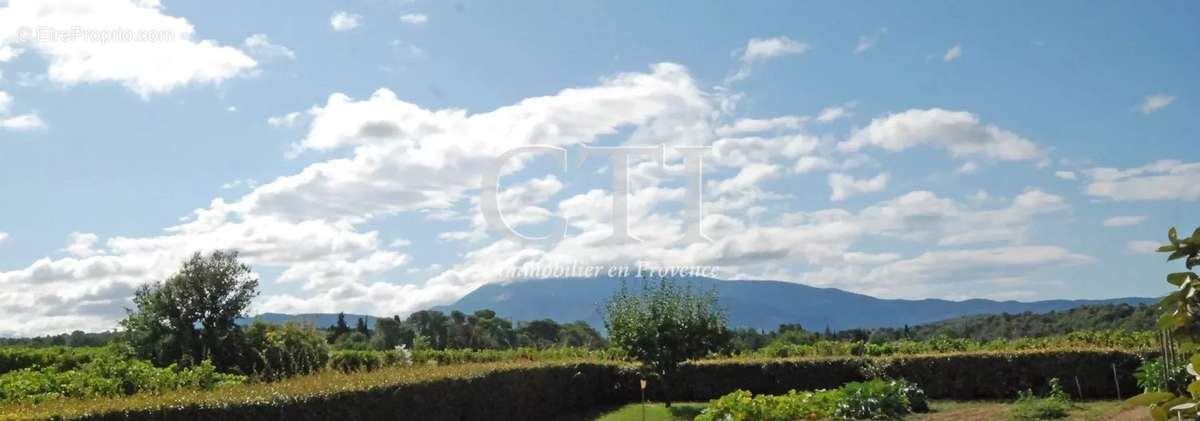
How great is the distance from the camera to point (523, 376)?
744 inches

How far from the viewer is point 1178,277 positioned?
7.86ft

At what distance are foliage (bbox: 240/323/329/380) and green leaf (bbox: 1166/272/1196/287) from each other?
21504 millimetres

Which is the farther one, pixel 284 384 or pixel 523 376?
pixel 523 376

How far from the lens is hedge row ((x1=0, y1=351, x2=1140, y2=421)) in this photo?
1112 cm

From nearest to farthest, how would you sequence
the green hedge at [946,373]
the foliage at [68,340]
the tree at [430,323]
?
the green hedge at [946,373] < the foliage at [68,340] < the tree at [430,323]

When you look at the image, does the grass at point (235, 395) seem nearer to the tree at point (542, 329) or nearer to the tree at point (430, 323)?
the tree at point (430, 323)

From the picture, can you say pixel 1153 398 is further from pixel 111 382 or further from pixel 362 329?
pixel 362 329

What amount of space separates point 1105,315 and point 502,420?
109 feet

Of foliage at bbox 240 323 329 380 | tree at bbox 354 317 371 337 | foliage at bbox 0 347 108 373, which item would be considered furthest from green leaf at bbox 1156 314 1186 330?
tree at bbox 354 317 371 337

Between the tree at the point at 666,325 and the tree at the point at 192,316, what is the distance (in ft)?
30.7

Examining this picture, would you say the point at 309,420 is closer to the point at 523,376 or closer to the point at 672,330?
the point at 523,376

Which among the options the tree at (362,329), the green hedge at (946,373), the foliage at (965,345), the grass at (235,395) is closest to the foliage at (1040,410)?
the green hedge at (946,373)

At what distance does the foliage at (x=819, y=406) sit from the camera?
49.4 feet

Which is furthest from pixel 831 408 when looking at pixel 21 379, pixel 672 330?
pixel 21 379
